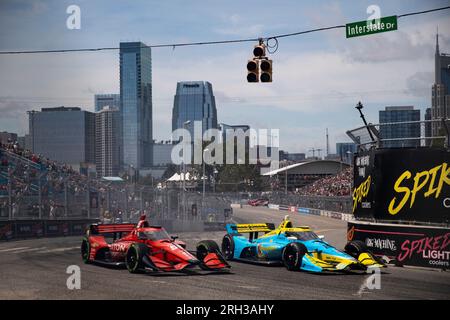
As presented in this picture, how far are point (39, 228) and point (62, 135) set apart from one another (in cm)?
12393

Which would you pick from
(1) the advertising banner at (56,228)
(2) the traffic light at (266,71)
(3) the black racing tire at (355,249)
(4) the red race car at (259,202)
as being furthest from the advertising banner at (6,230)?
(4) the red race car at (259,202)

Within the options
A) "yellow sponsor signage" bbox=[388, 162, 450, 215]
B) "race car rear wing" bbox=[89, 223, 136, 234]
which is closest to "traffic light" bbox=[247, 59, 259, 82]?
"yellow sponsor signage" bbox=[388, 162, 450, 215]

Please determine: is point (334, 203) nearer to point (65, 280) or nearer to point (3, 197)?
point (3, 197)

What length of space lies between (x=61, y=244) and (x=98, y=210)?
20.7 ft

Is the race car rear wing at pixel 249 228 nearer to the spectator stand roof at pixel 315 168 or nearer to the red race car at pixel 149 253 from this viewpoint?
the red race car at pixel 149 253

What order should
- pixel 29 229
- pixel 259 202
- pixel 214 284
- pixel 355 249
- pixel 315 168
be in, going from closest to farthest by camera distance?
1. pixel 214 284
2. pixel 355 249
3. pixel 29 229
4. pixel 259 202
5. pixel 315 168

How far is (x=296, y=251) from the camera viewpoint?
63.8ft

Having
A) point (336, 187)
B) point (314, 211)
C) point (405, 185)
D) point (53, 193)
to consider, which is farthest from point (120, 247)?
point (336, 187)

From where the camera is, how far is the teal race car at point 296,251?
18875mm

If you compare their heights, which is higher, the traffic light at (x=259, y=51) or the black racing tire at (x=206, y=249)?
the traffic light at (x=259, y=51)

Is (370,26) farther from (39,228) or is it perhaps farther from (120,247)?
(39,228)

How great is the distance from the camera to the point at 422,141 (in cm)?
2223
